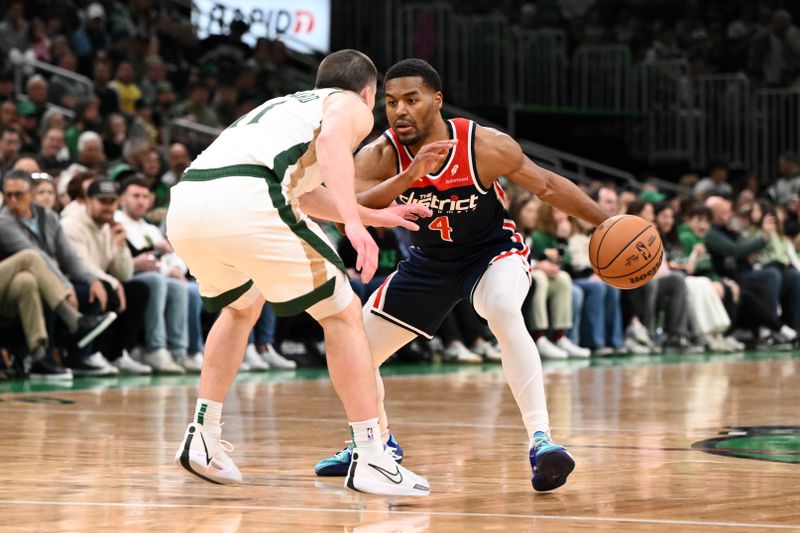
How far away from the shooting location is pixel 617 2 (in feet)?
73.7

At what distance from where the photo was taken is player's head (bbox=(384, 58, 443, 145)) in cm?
498

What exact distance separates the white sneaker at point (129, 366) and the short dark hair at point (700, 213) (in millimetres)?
6413

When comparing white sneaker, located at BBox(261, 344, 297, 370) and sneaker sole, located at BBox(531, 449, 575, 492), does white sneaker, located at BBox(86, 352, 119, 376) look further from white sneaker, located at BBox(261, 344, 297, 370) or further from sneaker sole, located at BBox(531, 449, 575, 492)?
sneaker sole, located at BBox(531, 449, 575, 492)

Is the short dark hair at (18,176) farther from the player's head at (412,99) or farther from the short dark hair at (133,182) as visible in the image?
the player's head at (412,99)

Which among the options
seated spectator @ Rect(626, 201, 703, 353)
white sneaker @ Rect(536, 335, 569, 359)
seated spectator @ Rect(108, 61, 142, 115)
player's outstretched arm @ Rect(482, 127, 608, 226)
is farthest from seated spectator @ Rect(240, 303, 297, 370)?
player's outstretched arm @ Rect(482, 127, 608, 226)

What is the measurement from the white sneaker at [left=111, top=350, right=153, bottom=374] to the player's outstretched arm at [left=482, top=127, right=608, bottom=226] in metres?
5.50

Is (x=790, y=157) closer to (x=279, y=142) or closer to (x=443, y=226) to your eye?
(x=443, y=226)

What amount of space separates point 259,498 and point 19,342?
5699 millimetres

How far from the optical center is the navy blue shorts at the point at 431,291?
17.0ft

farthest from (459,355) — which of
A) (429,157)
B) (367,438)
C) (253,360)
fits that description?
(367,438)

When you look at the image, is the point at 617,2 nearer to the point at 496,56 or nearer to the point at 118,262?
the point at 496,56

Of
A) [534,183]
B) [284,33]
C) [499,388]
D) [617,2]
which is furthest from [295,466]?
[617,2]

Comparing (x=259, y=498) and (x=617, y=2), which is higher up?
(x=617, y=2)

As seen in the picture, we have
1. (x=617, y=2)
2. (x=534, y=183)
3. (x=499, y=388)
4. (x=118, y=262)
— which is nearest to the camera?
(x=534, y=183)
